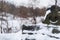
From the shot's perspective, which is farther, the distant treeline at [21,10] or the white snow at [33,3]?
the white snow at [33,3]

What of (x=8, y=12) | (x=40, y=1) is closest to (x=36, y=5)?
(x=40, y=1)

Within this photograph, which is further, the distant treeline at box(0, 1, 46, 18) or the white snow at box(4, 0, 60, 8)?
the white snow at box(4, 0, 60, 8)

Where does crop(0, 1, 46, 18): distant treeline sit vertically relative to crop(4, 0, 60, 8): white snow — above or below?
below

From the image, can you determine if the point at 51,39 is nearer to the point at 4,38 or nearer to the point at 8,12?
the point at 4,38

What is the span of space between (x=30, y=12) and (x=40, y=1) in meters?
1.27

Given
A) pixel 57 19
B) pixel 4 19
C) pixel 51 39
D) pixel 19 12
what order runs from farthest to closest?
1. pixel 19 12
2. pixel 4 19
3. pixel 57 19
4. pixel 51 39

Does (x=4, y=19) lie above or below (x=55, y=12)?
below

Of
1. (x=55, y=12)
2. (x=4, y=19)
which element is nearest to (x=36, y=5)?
(x=4, y=19)

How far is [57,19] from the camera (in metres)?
6.48

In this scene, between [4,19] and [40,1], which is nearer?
[4,19]

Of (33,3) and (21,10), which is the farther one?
(33,3)

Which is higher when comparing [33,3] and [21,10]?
[33,3]

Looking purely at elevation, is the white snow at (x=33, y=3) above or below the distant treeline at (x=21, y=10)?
above

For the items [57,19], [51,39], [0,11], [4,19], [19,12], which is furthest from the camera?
[19,12]
